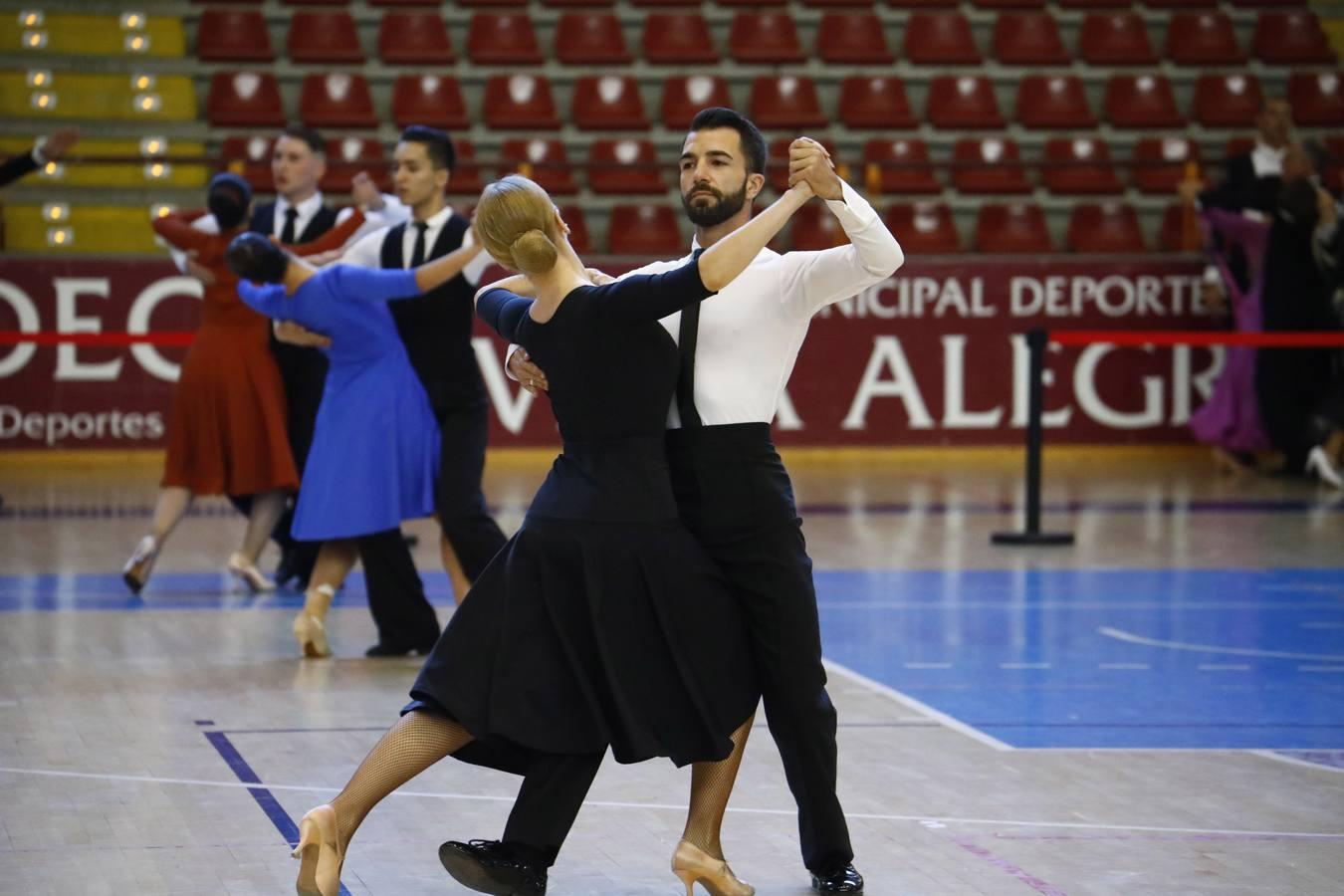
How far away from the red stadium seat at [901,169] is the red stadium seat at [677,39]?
1.55m

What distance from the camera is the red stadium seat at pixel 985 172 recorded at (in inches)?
657

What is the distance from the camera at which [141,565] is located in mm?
8750

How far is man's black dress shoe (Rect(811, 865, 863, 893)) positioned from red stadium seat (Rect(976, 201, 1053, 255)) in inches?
474

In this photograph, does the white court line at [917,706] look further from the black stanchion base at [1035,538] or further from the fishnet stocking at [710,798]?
the black stanchion base at [1035,538]

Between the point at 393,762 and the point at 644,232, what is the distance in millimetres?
11936

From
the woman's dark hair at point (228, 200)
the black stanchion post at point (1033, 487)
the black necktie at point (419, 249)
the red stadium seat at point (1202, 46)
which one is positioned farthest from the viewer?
the red stadium seat at point (1202, 46)

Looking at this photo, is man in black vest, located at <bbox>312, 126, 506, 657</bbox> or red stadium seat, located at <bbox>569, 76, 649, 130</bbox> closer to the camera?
man in black vest, located at <bbox>312, 126, 506, 657</bbox>

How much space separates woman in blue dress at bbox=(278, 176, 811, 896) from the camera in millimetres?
4180

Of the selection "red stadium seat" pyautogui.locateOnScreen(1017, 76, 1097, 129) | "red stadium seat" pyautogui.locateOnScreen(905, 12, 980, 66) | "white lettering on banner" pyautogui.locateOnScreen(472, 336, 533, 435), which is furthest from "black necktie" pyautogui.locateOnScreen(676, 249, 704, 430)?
"red stadium seat" pyautogui.locateOnScreen(905, 12, 980, 66)

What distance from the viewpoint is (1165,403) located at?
50.4 feet

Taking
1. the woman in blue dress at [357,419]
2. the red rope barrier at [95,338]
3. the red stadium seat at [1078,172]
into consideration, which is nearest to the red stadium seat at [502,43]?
the red stadium seat at [1078,172]

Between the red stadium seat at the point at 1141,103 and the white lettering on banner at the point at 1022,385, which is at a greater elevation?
the red stadium seat at the point at 1141,103

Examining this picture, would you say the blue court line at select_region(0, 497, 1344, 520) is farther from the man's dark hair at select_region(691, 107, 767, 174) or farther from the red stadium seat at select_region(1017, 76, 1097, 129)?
the man's dark hair at select_region(691, 107, 767, 174)

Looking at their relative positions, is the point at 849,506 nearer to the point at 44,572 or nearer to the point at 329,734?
the point at 44,572
